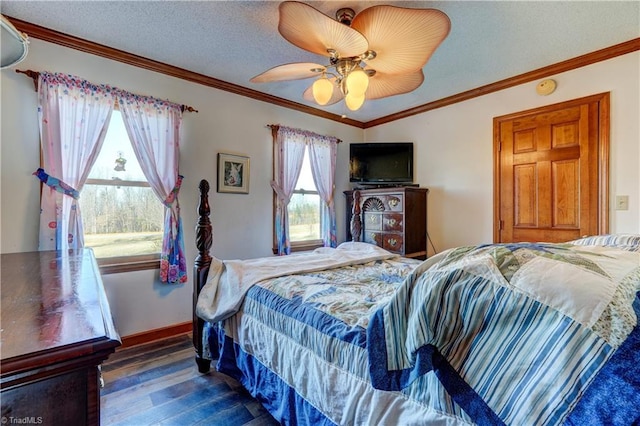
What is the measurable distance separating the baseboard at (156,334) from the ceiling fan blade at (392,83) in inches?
106

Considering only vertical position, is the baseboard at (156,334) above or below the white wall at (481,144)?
below

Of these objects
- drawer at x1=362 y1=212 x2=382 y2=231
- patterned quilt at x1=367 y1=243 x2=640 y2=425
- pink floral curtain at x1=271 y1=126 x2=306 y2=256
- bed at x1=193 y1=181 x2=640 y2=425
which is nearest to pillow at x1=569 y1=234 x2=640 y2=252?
bed at x1=193 y1=181 x2=640 y2=425

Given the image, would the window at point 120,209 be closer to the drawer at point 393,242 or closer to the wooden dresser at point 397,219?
the wooden dresser at point 397,219

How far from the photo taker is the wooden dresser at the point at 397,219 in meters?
3.43

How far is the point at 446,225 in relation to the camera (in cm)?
354

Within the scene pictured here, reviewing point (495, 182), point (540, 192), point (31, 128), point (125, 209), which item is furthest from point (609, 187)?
point (31, 128)

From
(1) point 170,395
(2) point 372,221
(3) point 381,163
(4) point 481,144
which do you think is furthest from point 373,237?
(1) point 170,395

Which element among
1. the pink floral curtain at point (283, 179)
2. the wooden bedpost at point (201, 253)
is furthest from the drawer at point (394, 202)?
the wooden bedpost at point (201, 253)

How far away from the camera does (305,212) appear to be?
3865 millimetres

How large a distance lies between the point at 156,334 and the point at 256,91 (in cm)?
267

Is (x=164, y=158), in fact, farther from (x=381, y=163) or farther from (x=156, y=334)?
(x=381, y=163)

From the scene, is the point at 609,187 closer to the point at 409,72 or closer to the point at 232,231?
the point at 409,72

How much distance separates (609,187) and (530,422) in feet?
8.93

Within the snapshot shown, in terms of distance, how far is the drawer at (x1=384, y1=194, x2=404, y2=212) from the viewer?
3.45 meters
